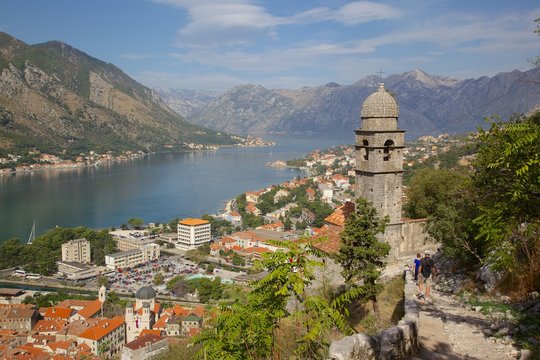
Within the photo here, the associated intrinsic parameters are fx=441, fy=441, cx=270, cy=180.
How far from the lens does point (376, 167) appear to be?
29.5ft

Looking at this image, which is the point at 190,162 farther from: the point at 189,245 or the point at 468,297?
the point at 468,297

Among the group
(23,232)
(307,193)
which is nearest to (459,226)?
(23,232)

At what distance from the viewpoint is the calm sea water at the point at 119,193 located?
41.5 m

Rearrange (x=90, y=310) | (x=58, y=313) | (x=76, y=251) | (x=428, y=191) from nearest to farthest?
(x=428, y=191)
(x=58, y=313)
(x=90, y=310)
(x=76, y=251)

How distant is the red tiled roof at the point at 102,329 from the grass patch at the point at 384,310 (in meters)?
13.2

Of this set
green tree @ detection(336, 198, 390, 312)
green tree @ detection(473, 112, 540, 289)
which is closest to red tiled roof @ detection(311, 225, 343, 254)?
A: green tree @ detection(336, 198, 390, 312)

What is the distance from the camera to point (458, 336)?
3.81 meters

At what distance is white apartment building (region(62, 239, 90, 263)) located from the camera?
102 ft

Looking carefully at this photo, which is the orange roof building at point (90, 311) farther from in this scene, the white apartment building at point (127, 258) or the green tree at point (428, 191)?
the green tree at point (428, 191)

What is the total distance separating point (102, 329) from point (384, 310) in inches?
576

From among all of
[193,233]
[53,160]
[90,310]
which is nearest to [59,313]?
[90,310]

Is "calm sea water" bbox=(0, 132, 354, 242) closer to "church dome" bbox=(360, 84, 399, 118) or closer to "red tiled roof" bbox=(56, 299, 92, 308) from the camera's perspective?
"red tiled roof" bbox=(56, 299, 92, 308)

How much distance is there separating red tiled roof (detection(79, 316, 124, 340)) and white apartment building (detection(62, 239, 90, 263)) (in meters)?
14.4

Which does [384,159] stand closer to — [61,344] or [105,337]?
[105,337]
